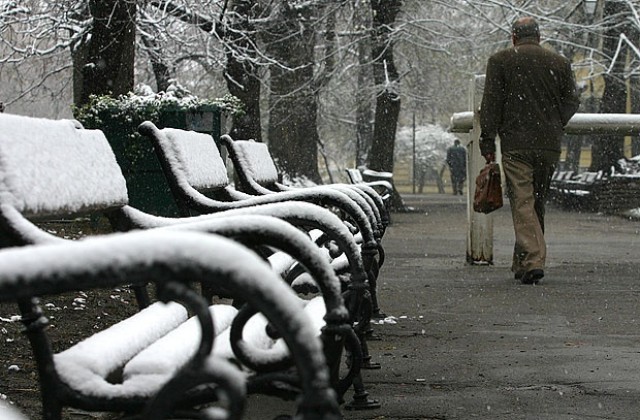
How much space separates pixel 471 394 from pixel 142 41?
58.9 ft

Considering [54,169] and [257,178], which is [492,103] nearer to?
[257,178]

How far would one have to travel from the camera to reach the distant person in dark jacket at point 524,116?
33.2ft

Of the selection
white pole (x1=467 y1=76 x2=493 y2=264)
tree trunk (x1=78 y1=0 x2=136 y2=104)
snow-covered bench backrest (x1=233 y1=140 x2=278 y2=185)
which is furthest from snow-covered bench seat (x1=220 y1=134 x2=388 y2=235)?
tree trunk (x1=78 y1=0 x2=136 y2=104)

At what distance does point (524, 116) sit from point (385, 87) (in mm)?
17685

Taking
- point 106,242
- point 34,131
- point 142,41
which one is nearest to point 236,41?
point 142,41

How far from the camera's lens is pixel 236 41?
73.6 ft

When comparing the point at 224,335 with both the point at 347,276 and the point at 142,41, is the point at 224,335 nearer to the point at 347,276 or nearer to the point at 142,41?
the point at 347,276

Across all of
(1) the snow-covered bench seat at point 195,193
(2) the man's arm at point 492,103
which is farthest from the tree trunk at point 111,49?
(1) the snow-covered bench seat at point 195,193

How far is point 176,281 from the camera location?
1.97 metres

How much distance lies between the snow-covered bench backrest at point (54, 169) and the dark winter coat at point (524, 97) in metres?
6.12

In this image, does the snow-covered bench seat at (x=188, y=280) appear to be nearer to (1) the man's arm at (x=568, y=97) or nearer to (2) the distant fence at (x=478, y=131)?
(1) the man's arm at (x=568, y=97)

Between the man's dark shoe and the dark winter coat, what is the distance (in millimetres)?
940

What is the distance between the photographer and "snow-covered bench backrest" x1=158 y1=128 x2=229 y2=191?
521 cm

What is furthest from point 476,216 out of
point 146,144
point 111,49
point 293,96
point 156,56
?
point 293,96
